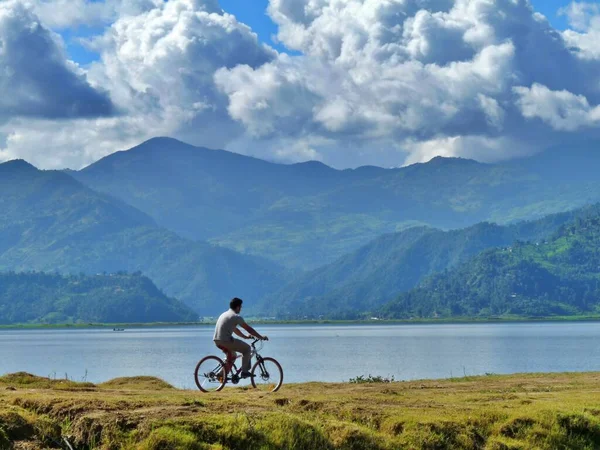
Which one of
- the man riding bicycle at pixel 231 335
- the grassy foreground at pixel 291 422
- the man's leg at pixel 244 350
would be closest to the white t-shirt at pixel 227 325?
the man riding bicycle at pixel 231 335

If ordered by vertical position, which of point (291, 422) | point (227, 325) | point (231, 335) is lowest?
point (291, 422)

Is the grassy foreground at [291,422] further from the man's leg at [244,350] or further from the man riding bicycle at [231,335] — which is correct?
the man riding bicycle at [231,335]

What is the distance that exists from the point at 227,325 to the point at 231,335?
20.4 inches

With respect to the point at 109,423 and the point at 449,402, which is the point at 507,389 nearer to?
the point at 449,402

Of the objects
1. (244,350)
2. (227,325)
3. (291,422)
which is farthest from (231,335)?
(291,422)

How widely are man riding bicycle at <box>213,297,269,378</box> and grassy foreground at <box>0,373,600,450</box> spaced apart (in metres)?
1.18

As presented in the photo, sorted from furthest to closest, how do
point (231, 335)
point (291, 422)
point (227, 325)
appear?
point (231, 335) < point (227, 325) < point (291, 422)

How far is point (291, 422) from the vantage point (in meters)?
23.4

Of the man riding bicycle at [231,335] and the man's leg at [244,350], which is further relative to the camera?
the man's leg at [244,350]

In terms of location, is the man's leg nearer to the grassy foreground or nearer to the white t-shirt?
the white t-shirt

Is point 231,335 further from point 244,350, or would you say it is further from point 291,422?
point 291,422

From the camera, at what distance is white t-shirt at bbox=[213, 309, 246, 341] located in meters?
30.2

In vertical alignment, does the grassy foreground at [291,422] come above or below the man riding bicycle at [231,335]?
below

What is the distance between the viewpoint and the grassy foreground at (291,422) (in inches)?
889
